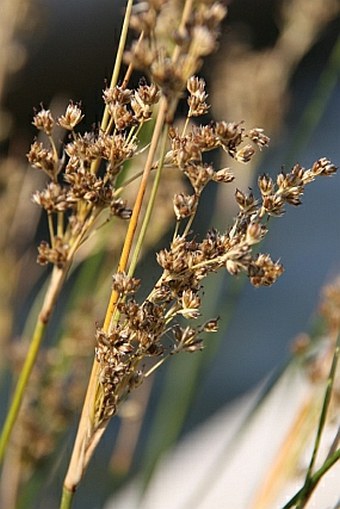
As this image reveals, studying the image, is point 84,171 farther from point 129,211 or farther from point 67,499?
point 67,499

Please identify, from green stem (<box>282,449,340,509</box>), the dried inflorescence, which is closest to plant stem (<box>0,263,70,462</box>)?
the dried inflorescence

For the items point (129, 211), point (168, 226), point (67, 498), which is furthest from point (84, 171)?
point (168, 226)

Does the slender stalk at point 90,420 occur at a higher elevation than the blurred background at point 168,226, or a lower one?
lower

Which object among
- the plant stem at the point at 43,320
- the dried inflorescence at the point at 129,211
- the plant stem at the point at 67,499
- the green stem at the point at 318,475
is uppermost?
the dried inflorescence at the point at 129,211

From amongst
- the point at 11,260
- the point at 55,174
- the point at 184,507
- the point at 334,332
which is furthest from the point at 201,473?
the point at 55,174

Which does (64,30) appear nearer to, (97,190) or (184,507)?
(184,507)

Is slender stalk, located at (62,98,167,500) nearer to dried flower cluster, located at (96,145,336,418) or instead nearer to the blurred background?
dried flower cluster, located at (96,145,336,418)

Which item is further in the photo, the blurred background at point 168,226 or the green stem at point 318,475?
the blurred background at point 168,226

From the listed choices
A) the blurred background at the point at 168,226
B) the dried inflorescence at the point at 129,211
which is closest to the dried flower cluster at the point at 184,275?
the dried inflorescence at the point at 129,211

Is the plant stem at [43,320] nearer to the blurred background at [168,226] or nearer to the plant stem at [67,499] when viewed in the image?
the plant stem at [67,499]
